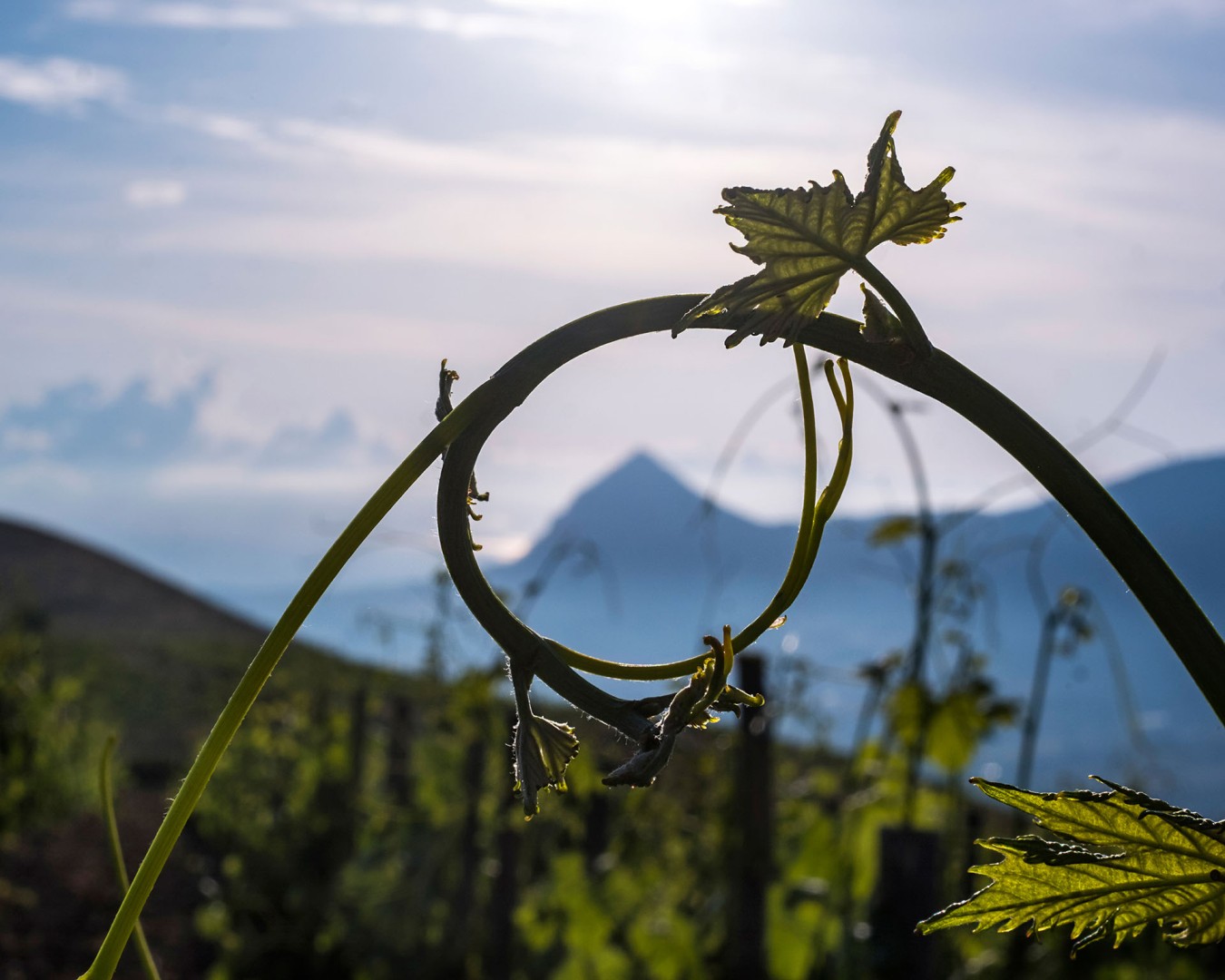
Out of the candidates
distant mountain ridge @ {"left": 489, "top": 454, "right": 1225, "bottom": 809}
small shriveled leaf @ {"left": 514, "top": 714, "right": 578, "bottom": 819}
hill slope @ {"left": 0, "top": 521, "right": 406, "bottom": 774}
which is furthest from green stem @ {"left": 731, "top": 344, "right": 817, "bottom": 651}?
hill slope @ {"left": 0, "top": 521, "right": 406, "bottom": 774}

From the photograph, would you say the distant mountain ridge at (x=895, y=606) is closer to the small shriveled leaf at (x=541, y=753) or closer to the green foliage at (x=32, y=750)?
the small shriveled leaf at (x=541, y=753)

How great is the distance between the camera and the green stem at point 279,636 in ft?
1.96

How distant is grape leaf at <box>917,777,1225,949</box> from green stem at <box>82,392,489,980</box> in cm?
38

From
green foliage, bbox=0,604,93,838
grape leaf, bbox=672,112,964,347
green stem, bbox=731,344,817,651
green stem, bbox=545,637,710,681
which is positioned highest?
grape leaf, bbox=672,112,964,347

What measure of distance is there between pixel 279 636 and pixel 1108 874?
0.51m

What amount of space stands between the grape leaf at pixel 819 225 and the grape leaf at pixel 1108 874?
316 mm

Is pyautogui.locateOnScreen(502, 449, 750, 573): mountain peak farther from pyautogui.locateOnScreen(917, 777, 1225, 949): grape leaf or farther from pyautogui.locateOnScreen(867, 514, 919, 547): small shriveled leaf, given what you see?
pyautogui.locateOnScreen(917, 777, 1225, 949): grape leaf

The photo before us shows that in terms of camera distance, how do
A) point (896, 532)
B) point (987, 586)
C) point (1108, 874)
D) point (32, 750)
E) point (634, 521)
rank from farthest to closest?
point (634, 521) < point (32, 750) < point (987, 586) < point (896, 532) < point (1108, 874)

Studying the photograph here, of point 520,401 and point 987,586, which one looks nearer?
point 520,401

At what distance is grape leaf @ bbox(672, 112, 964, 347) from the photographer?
0.62 meters

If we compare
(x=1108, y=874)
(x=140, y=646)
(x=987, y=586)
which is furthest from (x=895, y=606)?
(x=140, y=646)

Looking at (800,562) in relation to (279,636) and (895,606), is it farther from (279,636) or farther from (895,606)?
(895,606)

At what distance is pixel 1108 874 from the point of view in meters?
0.73

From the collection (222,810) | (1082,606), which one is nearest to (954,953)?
(1082,606)
